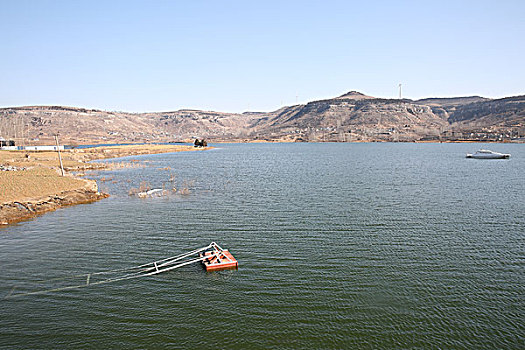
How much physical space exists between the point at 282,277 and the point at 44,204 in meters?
28.0

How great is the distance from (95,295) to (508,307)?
19.8 m

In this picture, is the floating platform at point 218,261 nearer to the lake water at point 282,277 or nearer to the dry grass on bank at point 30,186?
the lake water at point 282,277

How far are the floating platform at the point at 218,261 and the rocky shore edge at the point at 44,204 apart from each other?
67.6 feet

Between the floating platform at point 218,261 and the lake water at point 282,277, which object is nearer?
the lake water at point 282,277

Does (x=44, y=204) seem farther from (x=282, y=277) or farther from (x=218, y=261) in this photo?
(x=282, y=277)

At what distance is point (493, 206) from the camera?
3675cm

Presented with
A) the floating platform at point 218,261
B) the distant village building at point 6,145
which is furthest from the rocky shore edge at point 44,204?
the distant village building at point 6,145

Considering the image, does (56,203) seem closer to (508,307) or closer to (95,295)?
(95,295)

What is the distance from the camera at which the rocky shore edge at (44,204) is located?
3203 centimetres

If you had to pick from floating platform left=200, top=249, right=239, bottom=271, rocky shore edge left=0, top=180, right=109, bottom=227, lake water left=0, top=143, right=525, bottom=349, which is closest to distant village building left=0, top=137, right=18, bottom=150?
rocky shore edge left=0, top=180, right=109, bottom=227

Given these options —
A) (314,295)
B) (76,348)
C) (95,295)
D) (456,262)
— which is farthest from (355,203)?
(76,348)

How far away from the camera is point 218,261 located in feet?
70.5

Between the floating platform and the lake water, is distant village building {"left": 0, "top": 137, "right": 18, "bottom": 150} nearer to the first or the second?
the lake water

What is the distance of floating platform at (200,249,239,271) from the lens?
21153 mm
